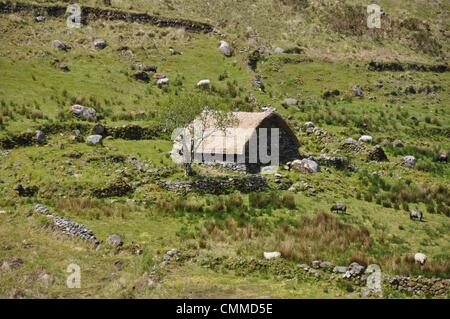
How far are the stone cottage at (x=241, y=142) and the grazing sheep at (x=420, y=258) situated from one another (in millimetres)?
12924

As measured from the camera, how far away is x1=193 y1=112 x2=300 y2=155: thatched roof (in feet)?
110

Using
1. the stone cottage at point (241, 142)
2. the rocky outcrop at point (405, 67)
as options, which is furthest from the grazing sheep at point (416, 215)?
the rocky outcrop at point (405, 67)

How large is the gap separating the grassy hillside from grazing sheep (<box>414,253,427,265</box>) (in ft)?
1.56

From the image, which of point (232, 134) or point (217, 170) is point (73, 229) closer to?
point (217, 170)

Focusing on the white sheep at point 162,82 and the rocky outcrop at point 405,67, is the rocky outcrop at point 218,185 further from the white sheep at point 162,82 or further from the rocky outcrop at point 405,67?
the rocky outcrop at point 405,67

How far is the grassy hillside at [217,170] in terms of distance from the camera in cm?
2120

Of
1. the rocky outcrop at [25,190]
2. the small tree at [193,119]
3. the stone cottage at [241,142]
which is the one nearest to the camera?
the rocky outcrop at [25,190]

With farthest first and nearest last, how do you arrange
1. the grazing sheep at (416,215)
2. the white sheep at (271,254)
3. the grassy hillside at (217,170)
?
the grazing sheep at (416,215) → the white sheep at (271,254) → the grassy hillside at (217,170)

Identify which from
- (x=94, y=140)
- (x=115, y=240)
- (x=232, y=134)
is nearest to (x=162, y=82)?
(x=94, y=140)

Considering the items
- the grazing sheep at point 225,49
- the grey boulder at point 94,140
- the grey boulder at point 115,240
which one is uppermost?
the grazing sheep at point 225,49

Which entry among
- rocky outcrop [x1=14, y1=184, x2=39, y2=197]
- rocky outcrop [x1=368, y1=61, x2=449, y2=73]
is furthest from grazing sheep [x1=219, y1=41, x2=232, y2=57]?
rocky outcrop [x1=14, y1=184, x2=39, y2=197]

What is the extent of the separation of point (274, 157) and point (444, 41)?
1762 inches

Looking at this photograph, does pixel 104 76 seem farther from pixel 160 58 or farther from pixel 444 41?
pixel 444 41

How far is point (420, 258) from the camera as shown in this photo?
2264cm
